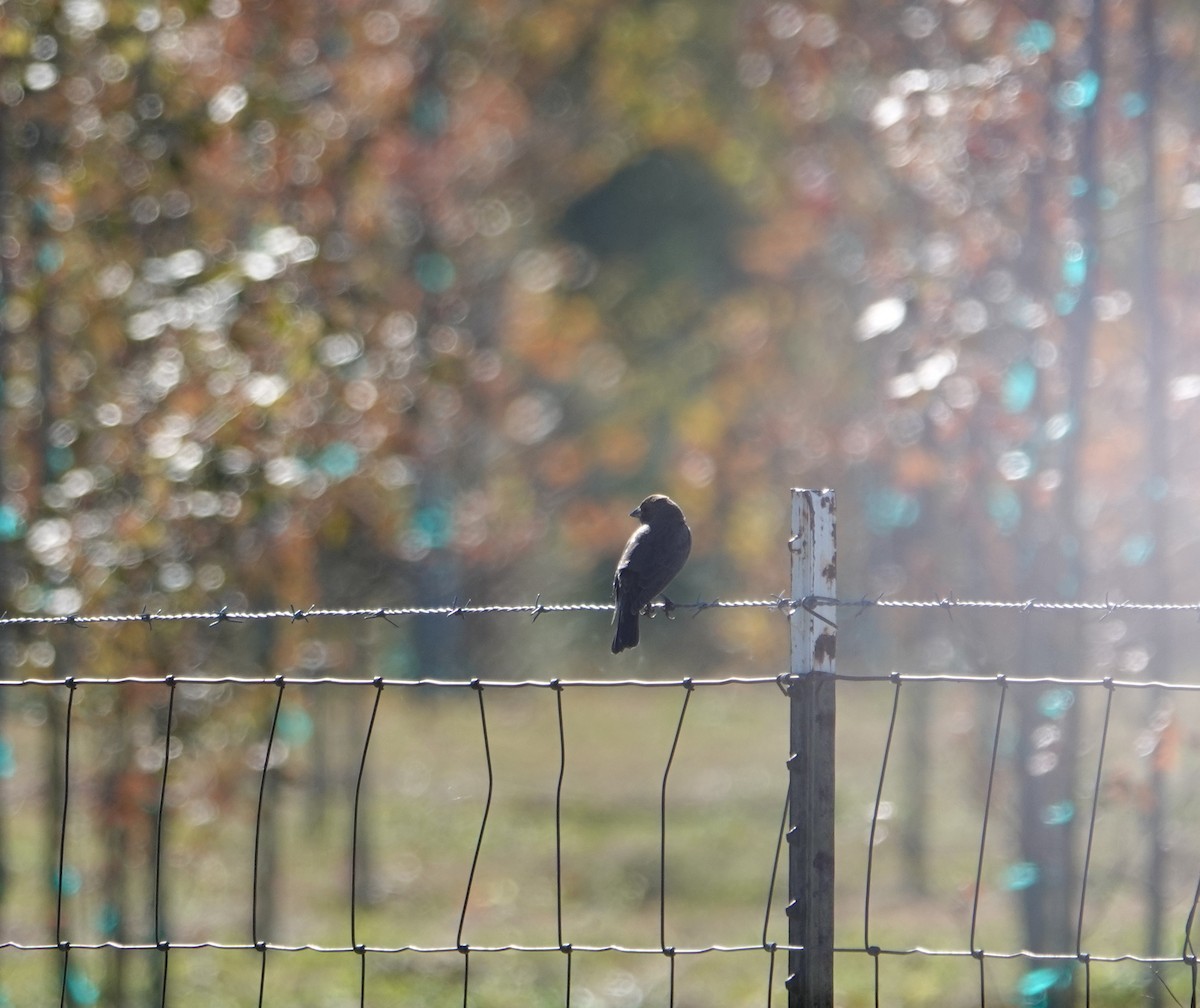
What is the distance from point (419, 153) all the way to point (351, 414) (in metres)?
4.60

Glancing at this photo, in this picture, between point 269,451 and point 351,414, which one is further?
point 351,414

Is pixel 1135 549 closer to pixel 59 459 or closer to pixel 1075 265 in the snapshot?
pixel 1075 265

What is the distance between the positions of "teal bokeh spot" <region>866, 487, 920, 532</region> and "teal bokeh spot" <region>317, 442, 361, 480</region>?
3307 millimetres

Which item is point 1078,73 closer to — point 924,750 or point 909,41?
point 909,41

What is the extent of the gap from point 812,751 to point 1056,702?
4.25m

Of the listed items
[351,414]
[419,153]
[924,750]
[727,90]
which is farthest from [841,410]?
[727,90]

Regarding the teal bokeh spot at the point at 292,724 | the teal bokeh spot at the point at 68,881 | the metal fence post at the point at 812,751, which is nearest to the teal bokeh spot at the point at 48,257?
the teal bokeh spot at the point at 292,724

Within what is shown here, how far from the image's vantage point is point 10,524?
326 inches

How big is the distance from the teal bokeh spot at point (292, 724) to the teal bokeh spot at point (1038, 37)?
5.16 metres

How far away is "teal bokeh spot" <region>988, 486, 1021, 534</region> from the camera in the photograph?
838 cm

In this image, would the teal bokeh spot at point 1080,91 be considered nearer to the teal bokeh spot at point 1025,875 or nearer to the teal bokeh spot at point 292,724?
the teal bokeh spot at point 1025,875

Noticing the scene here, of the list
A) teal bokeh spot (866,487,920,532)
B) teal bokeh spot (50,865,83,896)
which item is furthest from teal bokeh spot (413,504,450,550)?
teal bokeh spot (50,865,83,896)

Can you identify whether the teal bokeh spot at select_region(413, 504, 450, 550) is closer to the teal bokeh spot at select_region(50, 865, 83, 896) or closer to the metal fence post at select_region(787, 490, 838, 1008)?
the teal bokeh spot at select_region(50, 865, 83, 896)

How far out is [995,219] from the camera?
8.22 m
